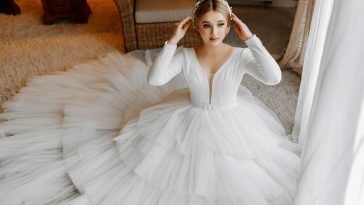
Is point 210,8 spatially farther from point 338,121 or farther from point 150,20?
point 150,20

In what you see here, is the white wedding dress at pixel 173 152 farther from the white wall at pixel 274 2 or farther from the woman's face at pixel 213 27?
the white wall at pixel 274 2

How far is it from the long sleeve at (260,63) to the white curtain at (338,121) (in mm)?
487

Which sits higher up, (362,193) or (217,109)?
(362,193)

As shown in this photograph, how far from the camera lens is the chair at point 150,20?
2.43 metres

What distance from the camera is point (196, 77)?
1372mm

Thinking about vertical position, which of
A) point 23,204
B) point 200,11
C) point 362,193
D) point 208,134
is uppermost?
point 200,11

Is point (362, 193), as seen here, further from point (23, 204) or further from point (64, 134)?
point (64, 134)

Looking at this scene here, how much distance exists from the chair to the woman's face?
120 centimetres

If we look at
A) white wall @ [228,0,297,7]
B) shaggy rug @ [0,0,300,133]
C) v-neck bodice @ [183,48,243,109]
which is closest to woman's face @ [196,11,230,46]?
v-neck bodice @ [183,48,243,109]

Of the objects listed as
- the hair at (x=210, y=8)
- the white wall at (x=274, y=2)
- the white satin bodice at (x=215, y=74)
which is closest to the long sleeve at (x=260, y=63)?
the white satin bodice at (x=215, y=74)

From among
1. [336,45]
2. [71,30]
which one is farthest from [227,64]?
[71,30]

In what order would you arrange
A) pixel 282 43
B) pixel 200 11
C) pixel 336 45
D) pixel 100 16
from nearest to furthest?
pixel 336 45, pixel 200 11, pixel 282 43, pixel 100 16

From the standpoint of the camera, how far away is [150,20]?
2.48m

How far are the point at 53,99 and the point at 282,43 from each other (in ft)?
5.66
